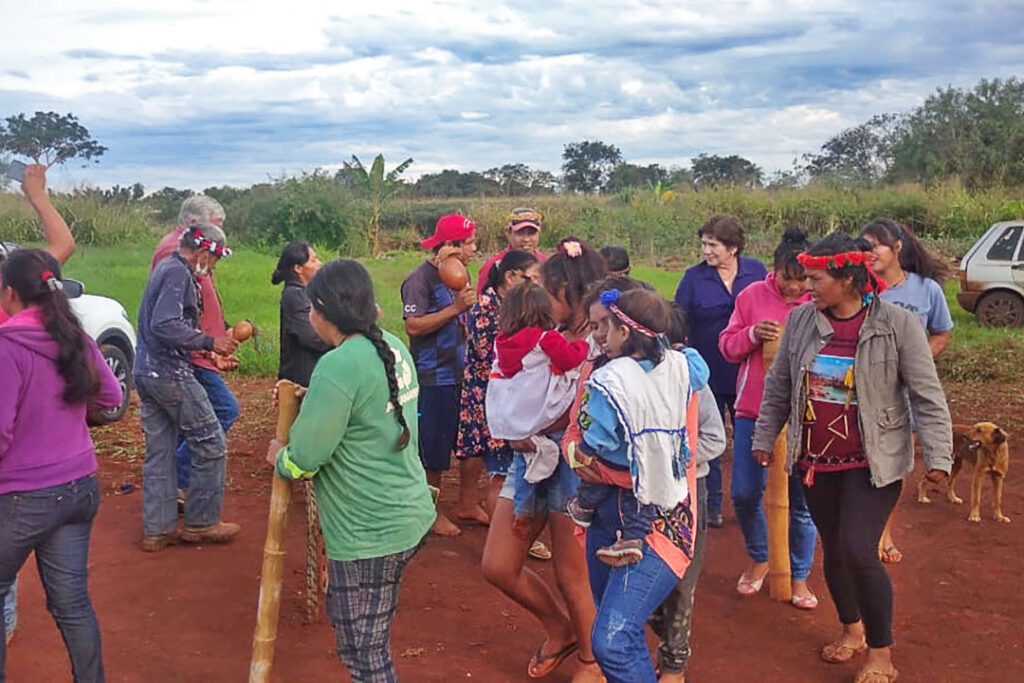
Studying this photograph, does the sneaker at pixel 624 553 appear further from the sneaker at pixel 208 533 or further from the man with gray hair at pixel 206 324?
the sneaker at pixel 208 533

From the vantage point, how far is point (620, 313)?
135 inches

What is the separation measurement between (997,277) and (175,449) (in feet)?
39.4

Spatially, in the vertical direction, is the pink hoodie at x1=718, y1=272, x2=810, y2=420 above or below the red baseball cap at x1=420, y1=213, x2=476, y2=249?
below

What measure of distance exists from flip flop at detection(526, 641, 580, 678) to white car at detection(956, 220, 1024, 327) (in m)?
11.8

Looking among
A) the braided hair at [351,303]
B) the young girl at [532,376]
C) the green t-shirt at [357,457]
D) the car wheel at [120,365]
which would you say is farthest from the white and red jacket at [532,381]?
the car wheel at [120,365]

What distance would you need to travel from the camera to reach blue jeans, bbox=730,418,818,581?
525 cm

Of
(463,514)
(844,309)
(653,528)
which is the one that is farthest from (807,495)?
(463,514)

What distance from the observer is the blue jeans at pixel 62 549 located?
3660 millimetres

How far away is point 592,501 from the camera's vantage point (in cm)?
361

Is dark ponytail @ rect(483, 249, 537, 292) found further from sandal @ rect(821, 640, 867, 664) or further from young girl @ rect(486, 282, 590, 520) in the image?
sandal @ rect(821, 640, 867, 664)

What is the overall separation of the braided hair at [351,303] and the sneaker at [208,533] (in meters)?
3.08

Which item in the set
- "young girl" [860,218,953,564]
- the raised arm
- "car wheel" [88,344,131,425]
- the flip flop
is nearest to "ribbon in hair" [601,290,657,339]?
the flip flop

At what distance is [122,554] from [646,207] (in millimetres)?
25914

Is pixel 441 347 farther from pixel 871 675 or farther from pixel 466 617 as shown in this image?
pixel 871 675
